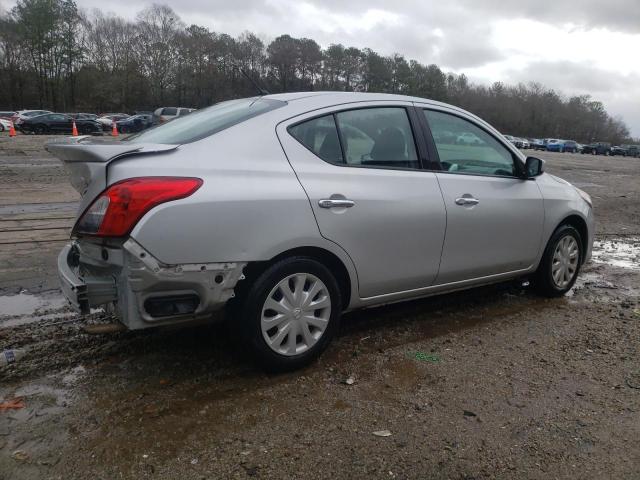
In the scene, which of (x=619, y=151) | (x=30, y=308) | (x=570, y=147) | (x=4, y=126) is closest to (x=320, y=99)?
(x=30, y=308)

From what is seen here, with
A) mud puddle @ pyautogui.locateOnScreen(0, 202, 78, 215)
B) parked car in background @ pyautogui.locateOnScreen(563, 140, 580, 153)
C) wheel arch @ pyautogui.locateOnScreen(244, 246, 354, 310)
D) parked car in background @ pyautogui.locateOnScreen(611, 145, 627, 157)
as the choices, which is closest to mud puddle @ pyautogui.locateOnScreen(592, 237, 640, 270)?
wheel arch @ pyautogui.locateOnScreen(244, 246, 354, 310)

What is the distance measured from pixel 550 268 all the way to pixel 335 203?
8.73ft

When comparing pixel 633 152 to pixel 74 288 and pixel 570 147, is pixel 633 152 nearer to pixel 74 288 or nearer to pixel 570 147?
pixel 570 147

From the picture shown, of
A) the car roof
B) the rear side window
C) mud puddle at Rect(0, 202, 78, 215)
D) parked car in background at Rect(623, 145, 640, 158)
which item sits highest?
the car roof

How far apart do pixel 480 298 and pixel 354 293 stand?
2.02 metres

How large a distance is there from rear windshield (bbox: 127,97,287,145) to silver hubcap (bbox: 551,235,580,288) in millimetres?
3053

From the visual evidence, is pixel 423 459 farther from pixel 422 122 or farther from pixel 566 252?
pixel 566 252

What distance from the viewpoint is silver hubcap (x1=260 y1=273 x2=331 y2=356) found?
10.1 ft

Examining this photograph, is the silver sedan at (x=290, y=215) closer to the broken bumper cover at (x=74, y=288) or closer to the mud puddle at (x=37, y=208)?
the broken bumper cover at (x=74, y=288)

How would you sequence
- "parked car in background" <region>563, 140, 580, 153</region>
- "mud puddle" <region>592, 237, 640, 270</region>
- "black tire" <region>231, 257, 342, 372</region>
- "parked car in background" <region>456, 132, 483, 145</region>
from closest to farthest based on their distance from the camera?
"black tire" <region>231, 257, 342, 372</region>
"parked car in background" <region>456, 132, 483, 145</region>
"mud puddle" <region>592, 237, 640, 270</region>
"parked car in background" <region>563, 140, 580, 153</region>

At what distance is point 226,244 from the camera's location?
283 centimetres

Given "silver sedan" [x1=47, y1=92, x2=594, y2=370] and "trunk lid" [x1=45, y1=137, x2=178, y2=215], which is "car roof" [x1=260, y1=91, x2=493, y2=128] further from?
"trunk lid" [x1=45, y1=137, x2=178, y2=215]

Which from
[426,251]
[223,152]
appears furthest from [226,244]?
[426,251]

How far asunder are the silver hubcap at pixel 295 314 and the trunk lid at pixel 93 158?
104cm
